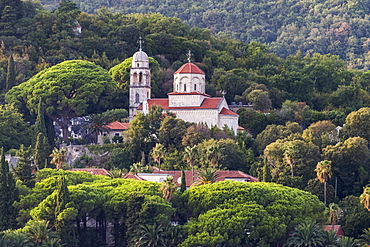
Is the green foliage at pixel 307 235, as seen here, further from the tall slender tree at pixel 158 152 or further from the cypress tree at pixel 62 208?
the tall slender tree at pixel 158 152

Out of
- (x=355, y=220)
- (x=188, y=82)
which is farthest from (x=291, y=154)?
(x=188, y=82)

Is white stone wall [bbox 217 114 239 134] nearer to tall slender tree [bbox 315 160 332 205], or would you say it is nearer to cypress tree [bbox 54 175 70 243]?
tall slender tree [bbox 315 160 332 205]

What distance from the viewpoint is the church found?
3824 inches

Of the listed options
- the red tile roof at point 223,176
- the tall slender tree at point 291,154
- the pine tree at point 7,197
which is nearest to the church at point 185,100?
the red tile roof at point 223,176

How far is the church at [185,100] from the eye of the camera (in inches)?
3824

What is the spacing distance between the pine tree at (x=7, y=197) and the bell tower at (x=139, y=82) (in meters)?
28.4

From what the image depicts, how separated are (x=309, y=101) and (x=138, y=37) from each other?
2337 cm

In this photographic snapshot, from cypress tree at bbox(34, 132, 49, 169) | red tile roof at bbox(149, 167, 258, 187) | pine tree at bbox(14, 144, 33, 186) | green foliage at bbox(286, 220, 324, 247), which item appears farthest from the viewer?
cypress tree at bbox(34, 132, 49, 169)

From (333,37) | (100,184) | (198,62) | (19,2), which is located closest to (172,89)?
(198,62)

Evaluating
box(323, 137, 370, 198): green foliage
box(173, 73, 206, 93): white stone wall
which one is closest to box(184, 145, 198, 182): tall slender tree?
box(323, 137, 370, 198): green foliage

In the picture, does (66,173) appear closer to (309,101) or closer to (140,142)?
(140,142)

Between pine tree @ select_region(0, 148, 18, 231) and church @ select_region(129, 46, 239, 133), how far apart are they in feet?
83.8

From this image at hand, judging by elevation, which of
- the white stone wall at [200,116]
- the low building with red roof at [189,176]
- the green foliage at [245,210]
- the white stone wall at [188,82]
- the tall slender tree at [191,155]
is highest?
the white stone wall at [188,82]

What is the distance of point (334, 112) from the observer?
350 feet
